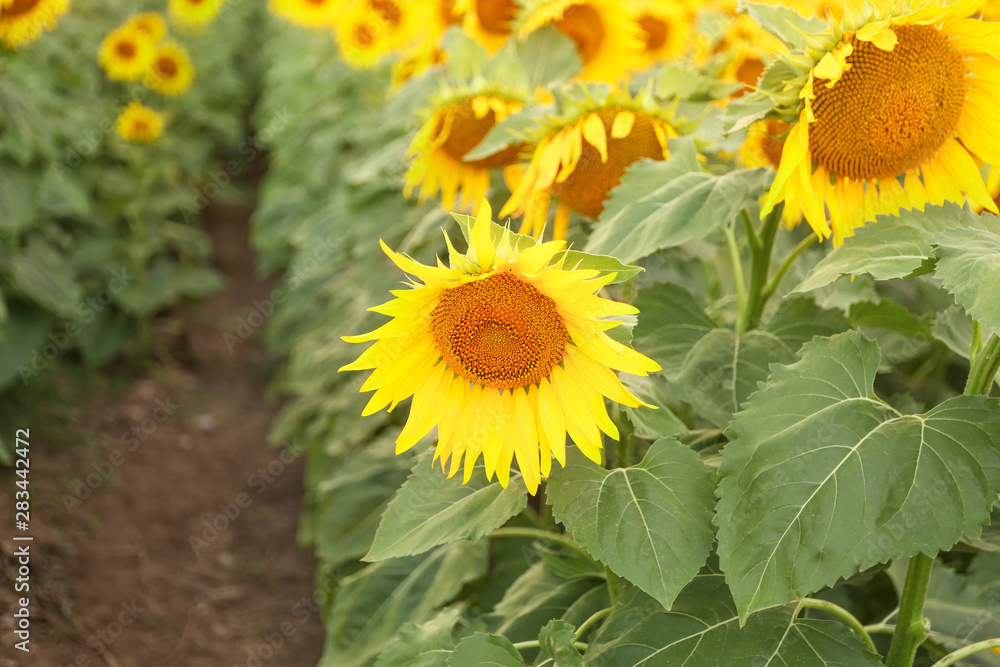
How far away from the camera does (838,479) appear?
4.11ft

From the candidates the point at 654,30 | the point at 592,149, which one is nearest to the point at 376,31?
the point at 654,30

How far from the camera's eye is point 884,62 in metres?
1.39

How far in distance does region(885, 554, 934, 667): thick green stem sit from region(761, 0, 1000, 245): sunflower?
56 cm

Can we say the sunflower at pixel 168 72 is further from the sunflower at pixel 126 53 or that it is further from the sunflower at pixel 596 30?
the sunflower at pixel 596 30

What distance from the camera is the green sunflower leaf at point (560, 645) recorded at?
4.32ft

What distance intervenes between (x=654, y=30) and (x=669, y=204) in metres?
1.89

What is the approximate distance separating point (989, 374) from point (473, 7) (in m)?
1.88

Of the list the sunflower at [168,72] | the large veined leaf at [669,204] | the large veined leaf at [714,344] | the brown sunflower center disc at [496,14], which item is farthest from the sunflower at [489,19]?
the sunflower at [168,72]

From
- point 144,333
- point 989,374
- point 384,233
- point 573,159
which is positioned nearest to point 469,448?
point 573,159

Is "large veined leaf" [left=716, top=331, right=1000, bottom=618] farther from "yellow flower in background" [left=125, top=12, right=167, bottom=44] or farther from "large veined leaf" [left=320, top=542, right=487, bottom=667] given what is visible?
"yellow flower in background" [left=125, top=12, right=167, bottom=44]

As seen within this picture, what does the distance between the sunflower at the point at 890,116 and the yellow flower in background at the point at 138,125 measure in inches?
185

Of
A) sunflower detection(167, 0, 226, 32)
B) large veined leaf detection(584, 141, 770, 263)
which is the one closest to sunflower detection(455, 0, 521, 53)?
large veined leaf detection(584, 141, 770, 263)

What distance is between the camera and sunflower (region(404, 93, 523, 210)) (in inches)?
84.7

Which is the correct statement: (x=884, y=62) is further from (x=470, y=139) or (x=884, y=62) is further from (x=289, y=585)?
(x=289, y=585)
